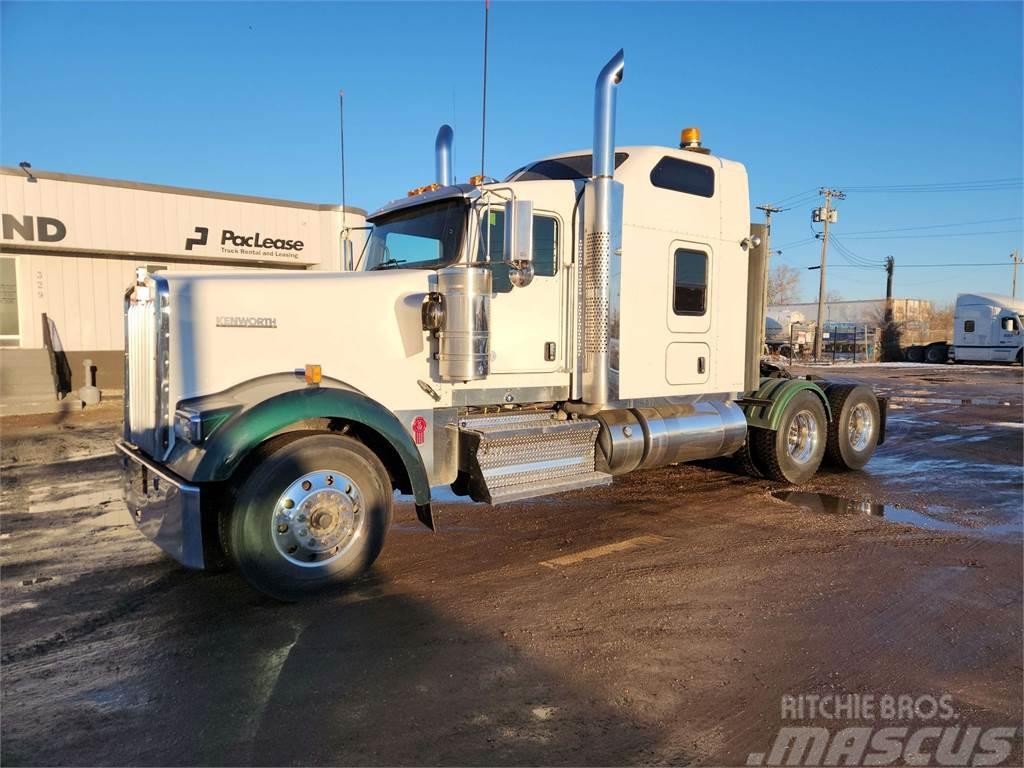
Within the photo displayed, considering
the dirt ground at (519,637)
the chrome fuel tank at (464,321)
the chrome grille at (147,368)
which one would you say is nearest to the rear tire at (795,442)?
the dirt ground at (519,637)

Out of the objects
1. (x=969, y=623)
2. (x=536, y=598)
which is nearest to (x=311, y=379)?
(x=536, y=598)

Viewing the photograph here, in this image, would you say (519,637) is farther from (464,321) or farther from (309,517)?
(464,321)

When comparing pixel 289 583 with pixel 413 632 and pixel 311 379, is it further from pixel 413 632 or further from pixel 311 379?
pixel 311 379

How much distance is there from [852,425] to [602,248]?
469 centimetres

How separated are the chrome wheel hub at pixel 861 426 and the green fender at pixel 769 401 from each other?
1180 millimetres

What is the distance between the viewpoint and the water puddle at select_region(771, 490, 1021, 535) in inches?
229

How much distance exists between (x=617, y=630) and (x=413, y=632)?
44.2 inches

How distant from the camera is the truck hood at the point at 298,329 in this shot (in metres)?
4.16

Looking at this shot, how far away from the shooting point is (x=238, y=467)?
405 centimetres

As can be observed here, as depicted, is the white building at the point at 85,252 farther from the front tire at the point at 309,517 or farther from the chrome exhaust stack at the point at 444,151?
the front tire at the point at 309,517

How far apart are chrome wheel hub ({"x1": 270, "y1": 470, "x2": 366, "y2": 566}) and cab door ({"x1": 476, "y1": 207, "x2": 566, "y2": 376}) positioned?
1.54 metres

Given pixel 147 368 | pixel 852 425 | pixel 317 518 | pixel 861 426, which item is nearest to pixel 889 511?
pixel 852 425

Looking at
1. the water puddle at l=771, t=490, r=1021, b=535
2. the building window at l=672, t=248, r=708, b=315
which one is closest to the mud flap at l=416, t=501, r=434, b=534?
the building window at l=672, t=248, r=708, b=315

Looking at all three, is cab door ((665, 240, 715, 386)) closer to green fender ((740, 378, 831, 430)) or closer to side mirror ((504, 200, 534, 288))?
green fender ((740, 378, 831, 430))
